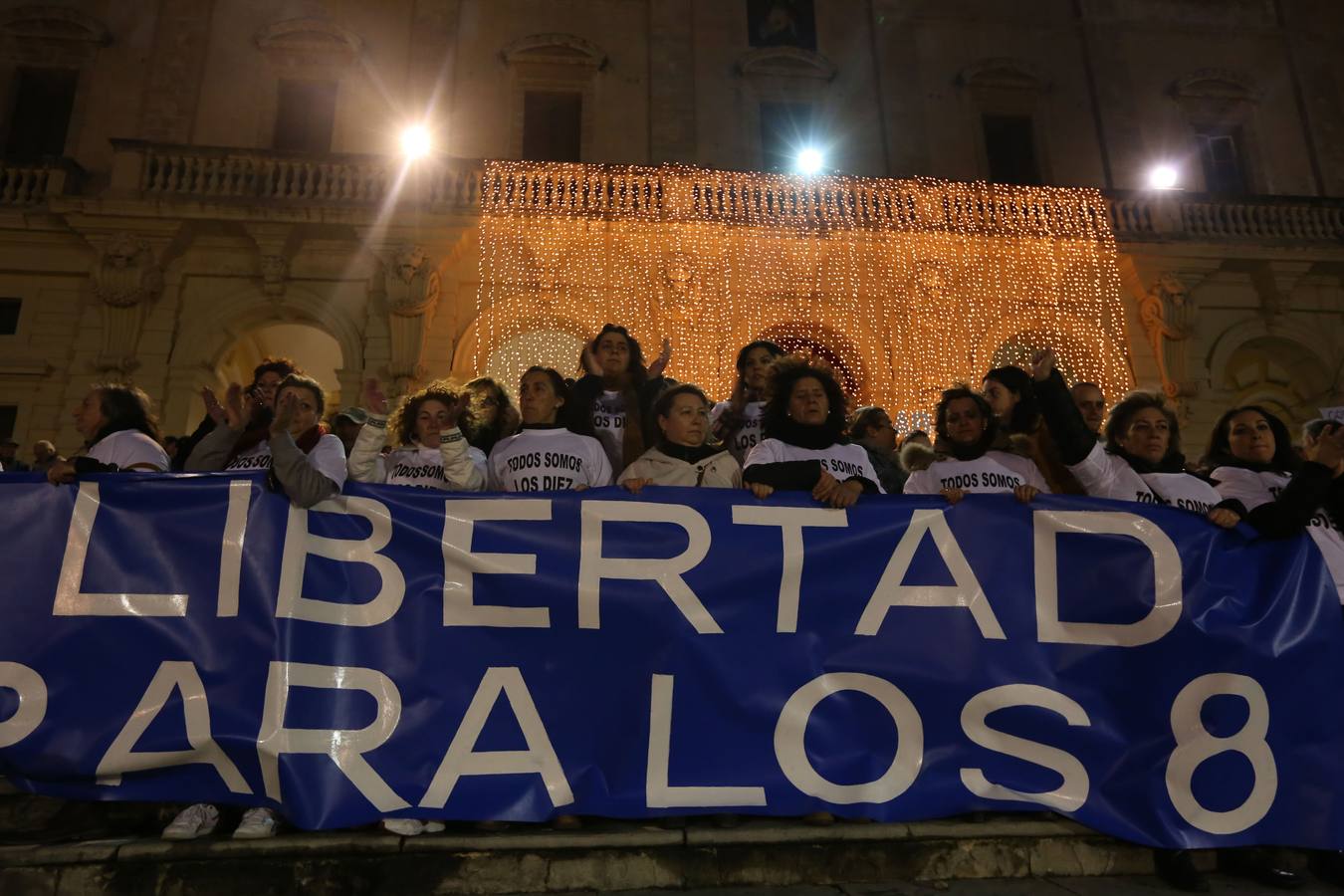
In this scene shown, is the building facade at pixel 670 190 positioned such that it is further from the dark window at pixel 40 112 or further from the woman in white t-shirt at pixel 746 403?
the woman in white t-shirt at pixel 746 403

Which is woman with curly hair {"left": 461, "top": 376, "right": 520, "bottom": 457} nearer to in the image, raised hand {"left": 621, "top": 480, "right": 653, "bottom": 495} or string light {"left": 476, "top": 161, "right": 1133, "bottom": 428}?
raised hand {"left": 621, "top": 480, "right": 653, "bottom": 495}

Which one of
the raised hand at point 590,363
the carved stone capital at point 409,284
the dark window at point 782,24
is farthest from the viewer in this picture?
the dark window at point 782,24

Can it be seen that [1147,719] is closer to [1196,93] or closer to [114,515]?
[114,515]

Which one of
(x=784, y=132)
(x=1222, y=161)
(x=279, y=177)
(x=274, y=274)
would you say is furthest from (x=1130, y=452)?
A: (x=1222, y=161)

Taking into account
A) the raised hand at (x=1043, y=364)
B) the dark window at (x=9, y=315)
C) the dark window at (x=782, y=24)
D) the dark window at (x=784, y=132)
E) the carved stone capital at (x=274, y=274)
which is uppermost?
the dark window at (x=782, y=24)

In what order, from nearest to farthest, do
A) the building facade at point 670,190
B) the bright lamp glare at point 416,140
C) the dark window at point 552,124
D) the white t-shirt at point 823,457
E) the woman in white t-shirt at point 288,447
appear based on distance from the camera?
the woman in white t-shirt at point 288,447
the white t-shirt at point 823,457
the building facade at point 670,190
the bright lamp glare at point 416,140
the dark window at point 552,124

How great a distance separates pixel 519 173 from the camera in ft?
41.3

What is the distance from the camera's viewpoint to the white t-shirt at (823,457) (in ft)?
12.0

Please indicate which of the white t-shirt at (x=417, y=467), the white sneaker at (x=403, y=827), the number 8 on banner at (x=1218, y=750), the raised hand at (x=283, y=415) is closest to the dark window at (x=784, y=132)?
the white t-shirt at (x=417, y=467)

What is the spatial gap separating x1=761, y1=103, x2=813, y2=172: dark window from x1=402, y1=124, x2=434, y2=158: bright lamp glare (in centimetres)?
602

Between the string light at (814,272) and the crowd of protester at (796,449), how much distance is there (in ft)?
27.4

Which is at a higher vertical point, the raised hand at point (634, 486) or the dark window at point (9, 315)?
the dark window at point (9, 315)

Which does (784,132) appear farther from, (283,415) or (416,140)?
(283,415)

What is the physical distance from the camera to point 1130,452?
394cm
